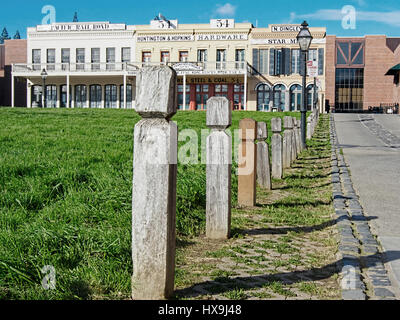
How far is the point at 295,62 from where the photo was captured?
4169cm

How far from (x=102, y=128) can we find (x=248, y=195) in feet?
25.5

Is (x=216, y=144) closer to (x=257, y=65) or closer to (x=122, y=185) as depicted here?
(x=122, y=185)

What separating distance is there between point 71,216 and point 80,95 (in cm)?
4185

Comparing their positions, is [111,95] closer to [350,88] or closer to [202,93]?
[202,93]

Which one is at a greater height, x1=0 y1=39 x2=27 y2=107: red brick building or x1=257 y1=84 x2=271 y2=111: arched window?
x1=0 y1=39 x2=27 y2=107: red brick building

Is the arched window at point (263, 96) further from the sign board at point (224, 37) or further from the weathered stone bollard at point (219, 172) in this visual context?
the weathered stone bollard at point (219, 172)

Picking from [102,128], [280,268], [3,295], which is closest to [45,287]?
[3,295]

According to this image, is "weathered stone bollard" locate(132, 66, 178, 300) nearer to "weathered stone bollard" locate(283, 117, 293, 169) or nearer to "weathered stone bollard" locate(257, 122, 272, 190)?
"weathered stone bollard" locate(257, 122, 272, 190)

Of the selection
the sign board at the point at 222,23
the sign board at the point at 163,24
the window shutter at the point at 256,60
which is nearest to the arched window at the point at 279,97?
the window shutter at the point at 256,60

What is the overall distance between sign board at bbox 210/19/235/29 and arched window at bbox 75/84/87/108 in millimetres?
12204

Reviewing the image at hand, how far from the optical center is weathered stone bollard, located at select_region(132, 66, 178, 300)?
9.55ft

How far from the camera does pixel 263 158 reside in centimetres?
720

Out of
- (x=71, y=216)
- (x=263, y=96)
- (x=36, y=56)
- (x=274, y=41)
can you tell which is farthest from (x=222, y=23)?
(x=71, y=216)

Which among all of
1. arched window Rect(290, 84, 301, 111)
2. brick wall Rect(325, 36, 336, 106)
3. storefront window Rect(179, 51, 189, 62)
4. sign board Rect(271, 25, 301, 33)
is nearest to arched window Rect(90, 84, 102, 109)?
storefront window Rect(179, 51, 189, 62)
